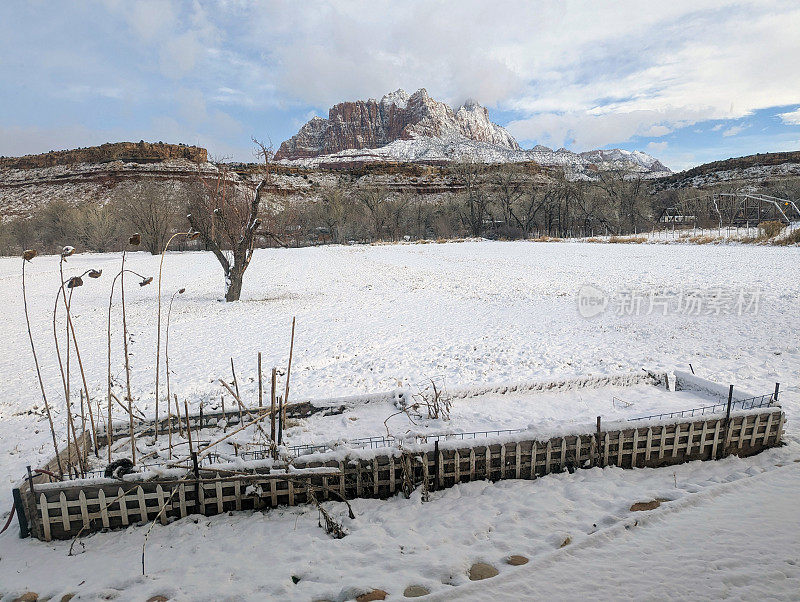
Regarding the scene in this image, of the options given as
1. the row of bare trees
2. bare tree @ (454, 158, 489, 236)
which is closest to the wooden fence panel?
the row of bare trees

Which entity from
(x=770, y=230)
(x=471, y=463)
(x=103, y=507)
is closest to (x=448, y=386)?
(x=471, y=463)

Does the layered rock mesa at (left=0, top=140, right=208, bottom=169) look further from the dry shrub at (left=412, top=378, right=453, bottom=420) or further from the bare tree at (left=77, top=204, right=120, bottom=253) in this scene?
the dry shrub at (left=412, top=378, right=453, bottom=420)

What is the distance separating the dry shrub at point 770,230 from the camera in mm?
29050

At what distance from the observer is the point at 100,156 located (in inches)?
3787

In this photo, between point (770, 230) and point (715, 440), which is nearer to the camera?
point (715, 440)

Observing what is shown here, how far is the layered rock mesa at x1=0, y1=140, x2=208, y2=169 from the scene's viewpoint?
3740 inches

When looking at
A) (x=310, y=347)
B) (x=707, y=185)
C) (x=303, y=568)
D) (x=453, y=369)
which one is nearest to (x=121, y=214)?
(x=310, y=347)

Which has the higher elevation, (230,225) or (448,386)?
(230,225)

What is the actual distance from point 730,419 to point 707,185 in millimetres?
82410

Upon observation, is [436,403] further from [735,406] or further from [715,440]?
→ [735,406]

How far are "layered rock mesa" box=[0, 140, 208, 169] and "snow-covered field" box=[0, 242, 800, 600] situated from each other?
88455 mm

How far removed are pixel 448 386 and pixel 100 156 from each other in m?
115

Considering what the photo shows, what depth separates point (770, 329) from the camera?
10.4 metres

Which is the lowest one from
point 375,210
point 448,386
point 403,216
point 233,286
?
point 448,386
